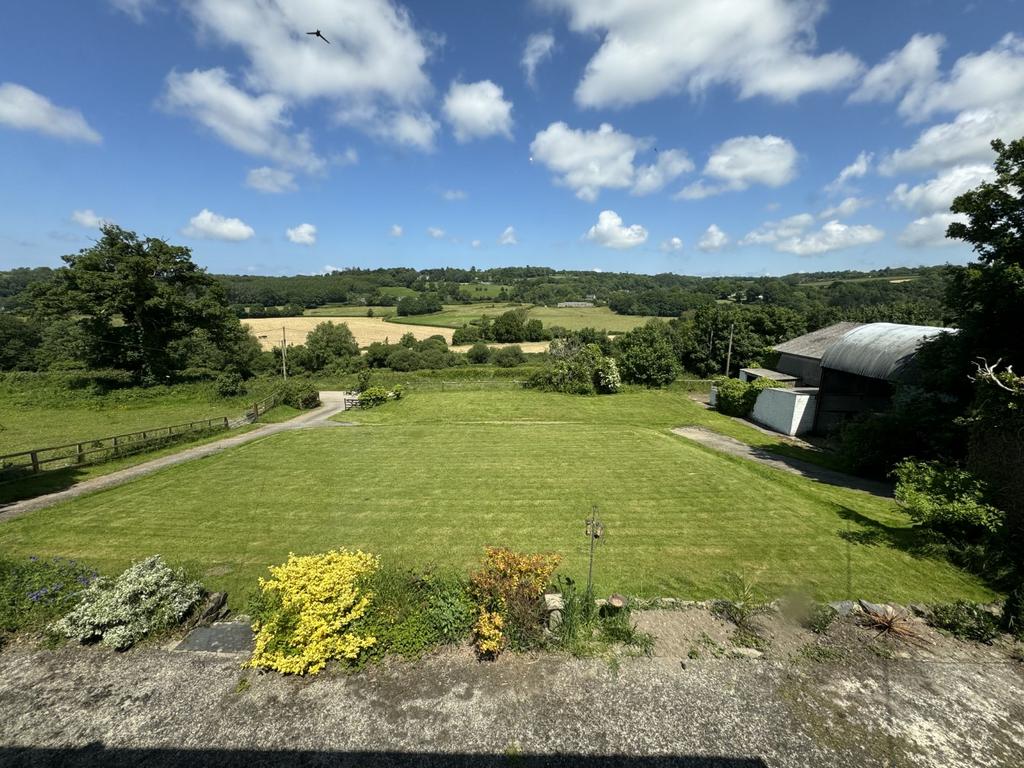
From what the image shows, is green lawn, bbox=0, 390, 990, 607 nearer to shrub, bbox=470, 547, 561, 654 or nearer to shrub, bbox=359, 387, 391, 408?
shrub, bbox=470, 547, 561, 654

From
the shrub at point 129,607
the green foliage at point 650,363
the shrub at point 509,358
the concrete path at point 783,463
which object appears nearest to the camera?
the shrub at point 129,607

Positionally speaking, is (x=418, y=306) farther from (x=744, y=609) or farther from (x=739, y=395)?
(x=744, y=609)

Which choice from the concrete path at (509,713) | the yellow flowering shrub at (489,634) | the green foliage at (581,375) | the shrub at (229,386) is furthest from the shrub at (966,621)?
the shrub at (229,386)

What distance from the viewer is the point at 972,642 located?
6207 mm

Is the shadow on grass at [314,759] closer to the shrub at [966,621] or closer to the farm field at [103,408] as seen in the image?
the shrub at [966,621]

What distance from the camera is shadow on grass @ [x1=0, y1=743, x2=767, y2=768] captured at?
14.1 feet

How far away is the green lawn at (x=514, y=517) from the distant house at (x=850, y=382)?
7.46 metres

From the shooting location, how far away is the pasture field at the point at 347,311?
266 ft

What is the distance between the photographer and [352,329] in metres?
65.1

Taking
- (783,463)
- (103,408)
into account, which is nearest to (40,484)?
(103,408)

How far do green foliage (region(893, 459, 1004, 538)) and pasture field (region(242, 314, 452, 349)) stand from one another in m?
56.1

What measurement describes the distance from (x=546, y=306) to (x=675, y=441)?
89.4 meters

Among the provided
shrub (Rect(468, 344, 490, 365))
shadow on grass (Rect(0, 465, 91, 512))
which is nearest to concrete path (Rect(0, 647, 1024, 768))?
shadow on grass (Rect(0, 465, 91, 512))

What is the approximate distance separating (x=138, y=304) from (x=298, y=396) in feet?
51.5
